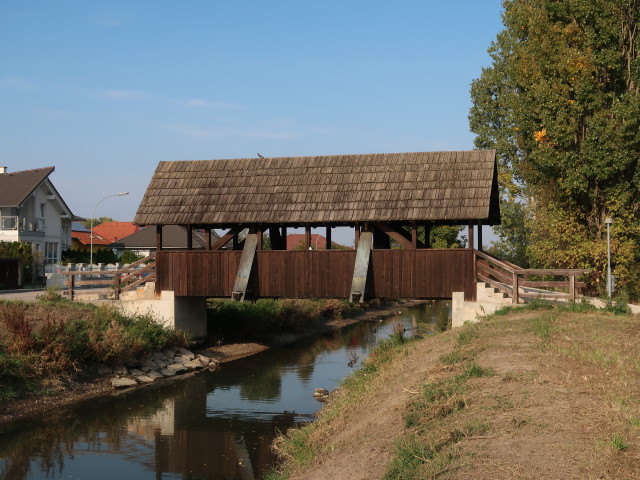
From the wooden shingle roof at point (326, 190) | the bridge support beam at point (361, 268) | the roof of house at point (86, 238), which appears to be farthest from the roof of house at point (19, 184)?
the bridge support beam at point (361, 268)

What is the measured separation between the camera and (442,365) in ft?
48.2

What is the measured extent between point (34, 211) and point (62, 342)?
3879 centimetres

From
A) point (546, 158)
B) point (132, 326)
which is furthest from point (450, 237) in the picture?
point (132, 326)

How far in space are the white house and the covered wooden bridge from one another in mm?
27060

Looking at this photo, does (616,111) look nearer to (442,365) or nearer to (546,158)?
(546,158)

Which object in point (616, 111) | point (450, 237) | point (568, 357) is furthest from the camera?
point (450, 237)

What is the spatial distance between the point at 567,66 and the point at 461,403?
23.6 m

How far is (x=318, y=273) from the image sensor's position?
25.8m

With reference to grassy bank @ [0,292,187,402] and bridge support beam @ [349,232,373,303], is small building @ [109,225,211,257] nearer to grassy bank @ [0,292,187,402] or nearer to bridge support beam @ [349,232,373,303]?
grassy bank @ [0,292,187,402]

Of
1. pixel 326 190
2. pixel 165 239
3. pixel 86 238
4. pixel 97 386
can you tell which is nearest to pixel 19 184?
pixel 165 239

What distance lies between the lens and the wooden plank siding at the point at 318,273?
24.4 metres

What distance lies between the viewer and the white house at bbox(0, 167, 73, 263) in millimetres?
54062

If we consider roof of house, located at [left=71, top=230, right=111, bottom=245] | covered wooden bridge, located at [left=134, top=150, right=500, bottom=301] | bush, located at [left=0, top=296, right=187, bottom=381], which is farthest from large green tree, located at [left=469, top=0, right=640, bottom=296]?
roof of house, located at [left=71, top=230, right=111, bottom=245]

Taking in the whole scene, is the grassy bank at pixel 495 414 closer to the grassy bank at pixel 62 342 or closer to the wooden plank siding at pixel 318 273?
the wooden plank siding at pixel 318 273
